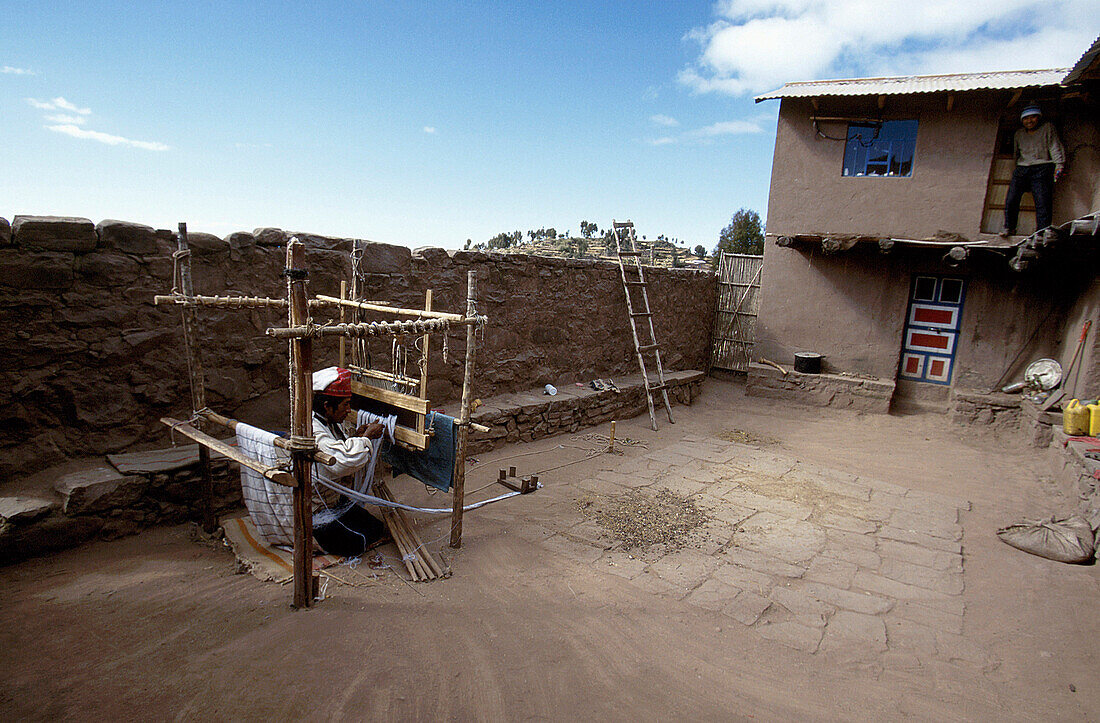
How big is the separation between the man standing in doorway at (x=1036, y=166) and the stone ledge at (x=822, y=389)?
291 centimetres

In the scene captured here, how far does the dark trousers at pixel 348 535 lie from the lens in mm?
4004

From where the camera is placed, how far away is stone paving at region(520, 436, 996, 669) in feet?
11.5

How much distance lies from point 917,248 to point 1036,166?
68.3 inches

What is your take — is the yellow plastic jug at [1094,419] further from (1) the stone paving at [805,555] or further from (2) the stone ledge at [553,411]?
(2) the stone ledge at [553,411]

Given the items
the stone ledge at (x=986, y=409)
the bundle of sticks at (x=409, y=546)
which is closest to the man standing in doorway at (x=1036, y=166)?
the stone ledge at (x=986, y=409)

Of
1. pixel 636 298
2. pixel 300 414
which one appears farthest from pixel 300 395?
pixel 636 298

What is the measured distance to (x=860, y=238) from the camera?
28.2 feet

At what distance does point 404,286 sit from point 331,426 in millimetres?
2366

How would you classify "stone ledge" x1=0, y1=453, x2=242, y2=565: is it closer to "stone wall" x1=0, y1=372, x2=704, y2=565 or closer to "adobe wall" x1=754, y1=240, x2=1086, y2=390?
"stone wall" x1=0, y1=372, x2=704, y2=565

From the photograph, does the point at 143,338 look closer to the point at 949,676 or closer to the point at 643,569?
the point at 643,569

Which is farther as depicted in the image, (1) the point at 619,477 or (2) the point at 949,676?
(1) the point at 619,477

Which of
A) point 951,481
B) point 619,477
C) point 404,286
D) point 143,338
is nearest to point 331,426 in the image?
point 143,338

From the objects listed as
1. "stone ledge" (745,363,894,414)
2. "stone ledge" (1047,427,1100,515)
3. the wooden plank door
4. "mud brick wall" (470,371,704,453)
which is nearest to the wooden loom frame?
"mud brick wall" (470,371,704,453)

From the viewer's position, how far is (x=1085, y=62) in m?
6.42
